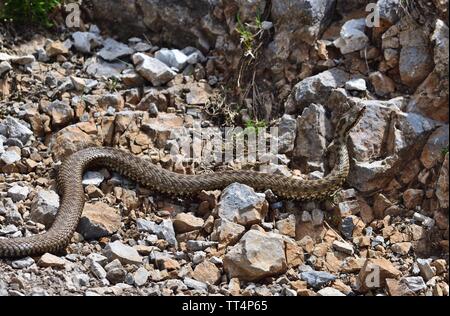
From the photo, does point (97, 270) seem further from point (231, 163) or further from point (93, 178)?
point (231, 163)

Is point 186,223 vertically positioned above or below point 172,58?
below

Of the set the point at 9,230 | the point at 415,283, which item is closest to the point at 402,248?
the point at 415,283

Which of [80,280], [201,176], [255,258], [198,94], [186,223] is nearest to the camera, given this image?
[80,280]

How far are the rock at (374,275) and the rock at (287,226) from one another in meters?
1.22

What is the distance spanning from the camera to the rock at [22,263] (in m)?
9.26

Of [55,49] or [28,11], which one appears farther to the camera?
[28,11]

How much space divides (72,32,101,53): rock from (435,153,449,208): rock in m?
5.82

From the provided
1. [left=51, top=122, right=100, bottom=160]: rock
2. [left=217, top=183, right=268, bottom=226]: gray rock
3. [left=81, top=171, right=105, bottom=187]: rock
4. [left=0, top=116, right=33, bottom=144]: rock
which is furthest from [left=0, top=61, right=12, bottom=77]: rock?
[left=217, top=183, right=268, bottom=226]: gray rock

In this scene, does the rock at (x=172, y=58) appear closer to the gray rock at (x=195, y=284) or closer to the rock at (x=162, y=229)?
the rock at (x=162, y=229)

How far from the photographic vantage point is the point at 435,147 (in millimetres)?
10781

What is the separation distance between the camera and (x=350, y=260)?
32.4 ft

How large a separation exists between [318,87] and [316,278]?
3195 millimetres

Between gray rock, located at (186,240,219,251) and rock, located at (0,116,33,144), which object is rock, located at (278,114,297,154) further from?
rock, located at (0,116,33,144)

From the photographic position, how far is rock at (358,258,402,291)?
939 cm
